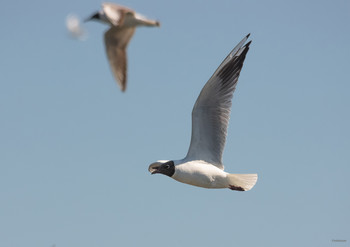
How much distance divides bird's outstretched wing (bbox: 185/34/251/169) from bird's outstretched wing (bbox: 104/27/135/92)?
2.17m

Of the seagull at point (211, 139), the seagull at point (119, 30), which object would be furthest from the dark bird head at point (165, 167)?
the seagull at point (119, 30)

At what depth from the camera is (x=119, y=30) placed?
7.54 m

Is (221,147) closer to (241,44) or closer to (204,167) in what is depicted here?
(204,167)

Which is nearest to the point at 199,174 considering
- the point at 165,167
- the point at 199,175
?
the point at 199,175

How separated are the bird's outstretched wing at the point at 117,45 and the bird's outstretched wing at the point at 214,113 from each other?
7.11ft

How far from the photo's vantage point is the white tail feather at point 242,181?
9.68 m

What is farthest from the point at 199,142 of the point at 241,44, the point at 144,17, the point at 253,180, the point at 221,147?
the point at 144,17

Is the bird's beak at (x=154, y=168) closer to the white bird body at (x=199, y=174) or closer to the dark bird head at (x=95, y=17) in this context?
the white bird body at (x=199, y=174)

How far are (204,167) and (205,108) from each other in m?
0.85

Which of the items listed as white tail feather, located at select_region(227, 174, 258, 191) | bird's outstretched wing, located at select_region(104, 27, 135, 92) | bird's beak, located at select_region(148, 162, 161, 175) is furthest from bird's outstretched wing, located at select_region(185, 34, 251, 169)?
bird's outstretched wing, located at select_region(104, 27, 135, 92)

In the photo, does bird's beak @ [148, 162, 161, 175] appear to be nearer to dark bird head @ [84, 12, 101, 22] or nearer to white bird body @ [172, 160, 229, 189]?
white bird body @ [172, 160, 229, 189]

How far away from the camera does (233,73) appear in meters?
9.69

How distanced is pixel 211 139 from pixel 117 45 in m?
2.68

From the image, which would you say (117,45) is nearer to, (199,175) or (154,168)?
(199,175)
